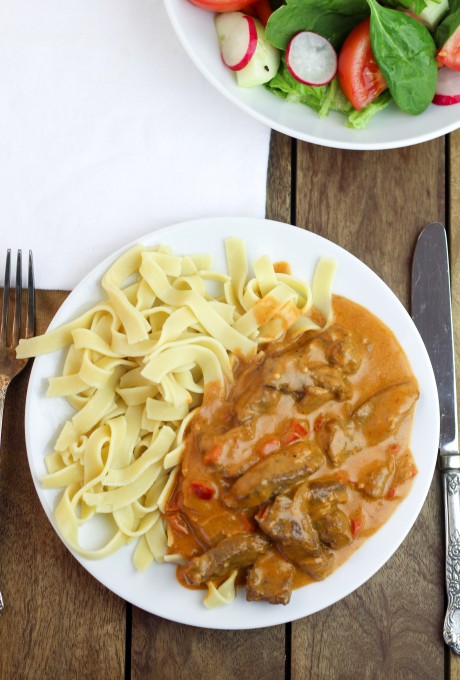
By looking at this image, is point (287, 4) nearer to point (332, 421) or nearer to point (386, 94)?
point (386, 94)

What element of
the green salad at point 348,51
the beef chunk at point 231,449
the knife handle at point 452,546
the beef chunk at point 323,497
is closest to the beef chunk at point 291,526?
the beef chunk at point 323,497

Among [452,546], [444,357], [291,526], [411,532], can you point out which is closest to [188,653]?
[291,526]

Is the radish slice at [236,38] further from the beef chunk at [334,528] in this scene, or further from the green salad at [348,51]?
the beef chunk at [334,528]

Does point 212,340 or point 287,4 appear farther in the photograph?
point 212,340

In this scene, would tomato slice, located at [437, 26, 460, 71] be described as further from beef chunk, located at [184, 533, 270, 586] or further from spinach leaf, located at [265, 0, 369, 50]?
beef chunk, located at [184, 533, 270, 586]

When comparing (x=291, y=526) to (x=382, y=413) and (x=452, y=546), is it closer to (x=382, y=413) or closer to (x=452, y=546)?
(x=382, y=413)

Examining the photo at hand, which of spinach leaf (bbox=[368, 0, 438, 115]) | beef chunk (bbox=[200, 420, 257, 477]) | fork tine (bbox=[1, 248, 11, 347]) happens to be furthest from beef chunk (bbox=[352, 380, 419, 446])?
fork tine (bbox=[1, 248, 11, 347])

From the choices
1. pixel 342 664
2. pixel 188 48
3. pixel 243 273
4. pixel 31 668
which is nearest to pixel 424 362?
pixel 243 273
